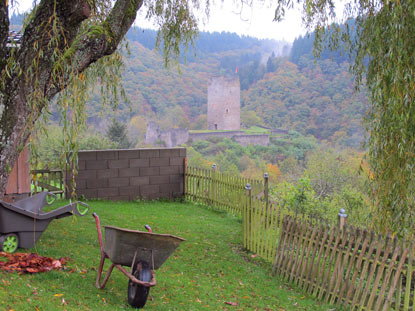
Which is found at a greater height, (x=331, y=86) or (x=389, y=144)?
(x=331, y=86)

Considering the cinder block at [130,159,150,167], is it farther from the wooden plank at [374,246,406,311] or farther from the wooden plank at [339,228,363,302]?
the wooden plank at [374,246,406,311]

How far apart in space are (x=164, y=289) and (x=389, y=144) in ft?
11.5

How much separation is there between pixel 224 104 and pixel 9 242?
55625 millimetres

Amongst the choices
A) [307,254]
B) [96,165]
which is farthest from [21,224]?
[96,165]

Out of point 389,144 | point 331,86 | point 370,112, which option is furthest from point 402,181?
point 331,86

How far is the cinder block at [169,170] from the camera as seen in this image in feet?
47.9

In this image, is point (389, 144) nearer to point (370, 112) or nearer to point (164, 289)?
point (370, 112)

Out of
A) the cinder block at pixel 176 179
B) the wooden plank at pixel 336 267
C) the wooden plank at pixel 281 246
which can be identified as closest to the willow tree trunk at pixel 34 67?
the wooden plank at pixel 281 246

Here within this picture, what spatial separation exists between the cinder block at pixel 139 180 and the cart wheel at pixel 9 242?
306 inches

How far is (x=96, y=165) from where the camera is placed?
13.5m

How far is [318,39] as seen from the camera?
7.98 meters

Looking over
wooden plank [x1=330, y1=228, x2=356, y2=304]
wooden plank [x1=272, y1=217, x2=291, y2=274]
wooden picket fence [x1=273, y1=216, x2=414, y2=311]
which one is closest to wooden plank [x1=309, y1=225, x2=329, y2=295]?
wooden picket fence [x1=273, y1=216, x2=414, y2=311]

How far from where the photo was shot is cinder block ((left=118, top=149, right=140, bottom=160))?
1382 cm

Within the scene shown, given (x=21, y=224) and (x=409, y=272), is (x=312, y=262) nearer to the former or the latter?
(x=409, y=272)
